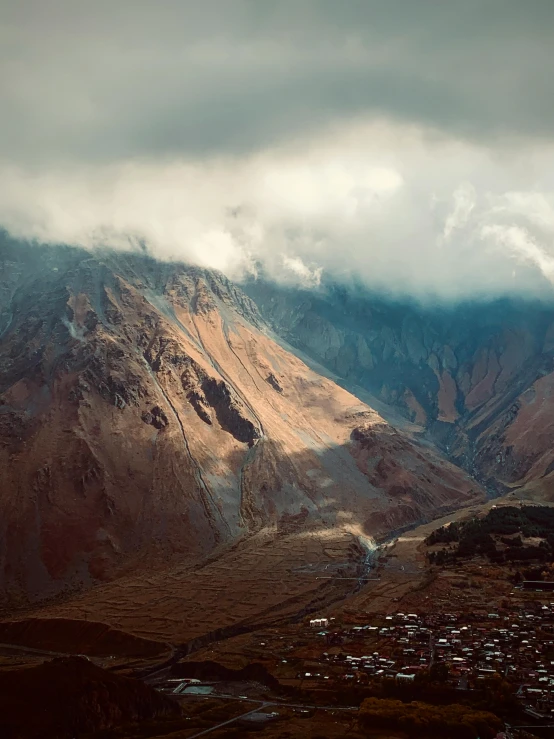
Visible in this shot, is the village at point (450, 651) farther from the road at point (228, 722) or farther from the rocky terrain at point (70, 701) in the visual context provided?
the rocky terrain at point (70, 701)

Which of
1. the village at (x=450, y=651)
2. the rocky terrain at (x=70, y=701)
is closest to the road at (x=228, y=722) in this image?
the rocky terrain at (x=70, y=701)

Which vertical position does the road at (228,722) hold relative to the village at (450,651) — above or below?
above

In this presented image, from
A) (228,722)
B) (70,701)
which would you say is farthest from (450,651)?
(70,701)

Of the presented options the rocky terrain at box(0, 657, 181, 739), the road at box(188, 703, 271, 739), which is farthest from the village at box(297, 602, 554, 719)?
the rocky terrain at box(0, 657, 181, 739)

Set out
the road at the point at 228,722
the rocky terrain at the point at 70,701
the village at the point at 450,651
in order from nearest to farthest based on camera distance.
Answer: the rocky terrain at the point at 70,701, the road at the point at 228,722, the village at the point at 450,651

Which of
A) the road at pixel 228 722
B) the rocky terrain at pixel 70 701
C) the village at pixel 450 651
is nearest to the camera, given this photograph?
the rocky terrain at pixel 70 701

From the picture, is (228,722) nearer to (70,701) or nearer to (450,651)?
(70,701)

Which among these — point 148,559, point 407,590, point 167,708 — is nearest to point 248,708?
point 167,708

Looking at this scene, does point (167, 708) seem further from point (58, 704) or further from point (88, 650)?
point (88, 650)

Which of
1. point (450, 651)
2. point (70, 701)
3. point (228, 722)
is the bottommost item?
point (450, 651)

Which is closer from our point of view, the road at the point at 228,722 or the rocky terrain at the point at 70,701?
the rocky terrain at the point at 70,701

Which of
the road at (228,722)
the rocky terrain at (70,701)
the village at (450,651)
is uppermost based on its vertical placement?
the rocky terrain at (70,701)

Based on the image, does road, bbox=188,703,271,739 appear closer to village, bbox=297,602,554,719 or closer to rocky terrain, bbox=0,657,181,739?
rocky terrain, bbox=0,657,181,739
